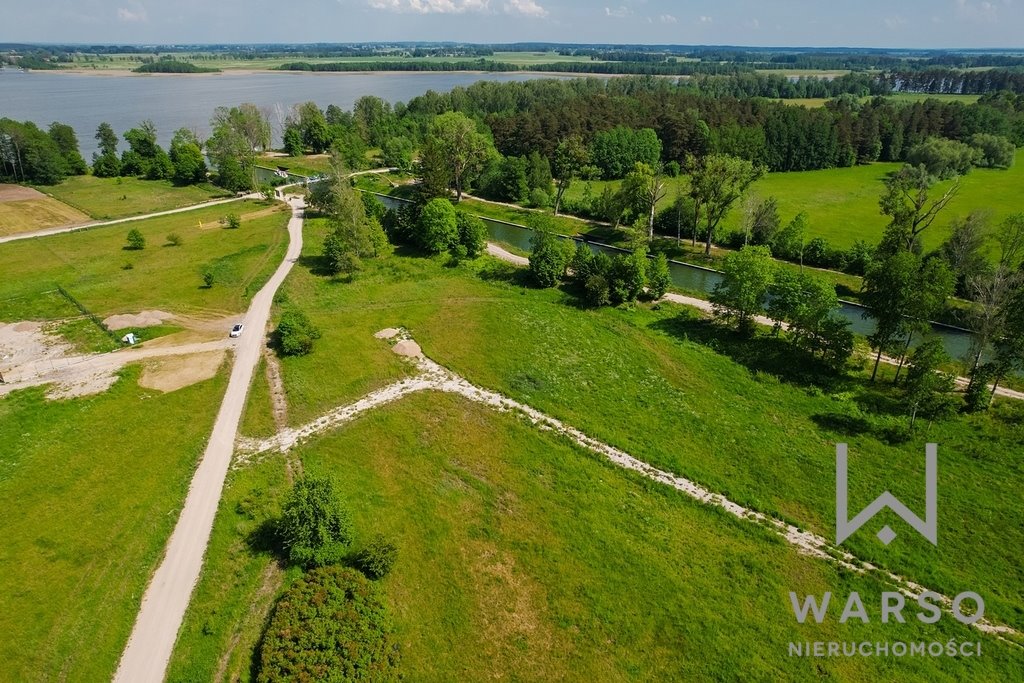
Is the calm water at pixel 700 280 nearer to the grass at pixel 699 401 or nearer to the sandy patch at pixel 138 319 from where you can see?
the grass at pixel 699 401

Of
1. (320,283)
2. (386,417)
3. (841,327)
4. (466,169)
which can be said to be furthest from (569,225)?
(386,417)

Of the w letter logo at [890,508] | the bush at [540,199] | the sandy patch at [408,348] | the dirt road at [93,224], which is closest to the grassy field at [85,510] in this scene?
the sandy patch at [408,348]

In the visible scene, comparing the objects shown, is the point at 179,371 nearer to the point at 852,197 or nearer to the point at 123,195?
the point at 123,195

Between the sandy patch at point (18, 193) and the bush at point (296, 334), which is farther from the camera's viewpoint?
the sandy patch at point (18, 193)

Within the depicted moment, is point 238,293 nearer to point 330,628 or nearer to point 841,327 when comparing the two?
point 330,628

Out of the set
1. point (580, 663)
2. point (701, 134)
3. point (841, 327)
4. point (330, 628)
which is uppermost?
point (701, 134)

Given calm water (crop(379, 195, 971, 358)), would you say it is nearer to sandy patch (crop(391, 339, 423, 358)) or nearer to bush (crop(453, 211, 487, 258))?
bush (crop(453, 211, 487, 258))

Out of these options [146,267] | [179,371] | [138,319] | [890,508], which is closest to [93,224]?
[146,267]
